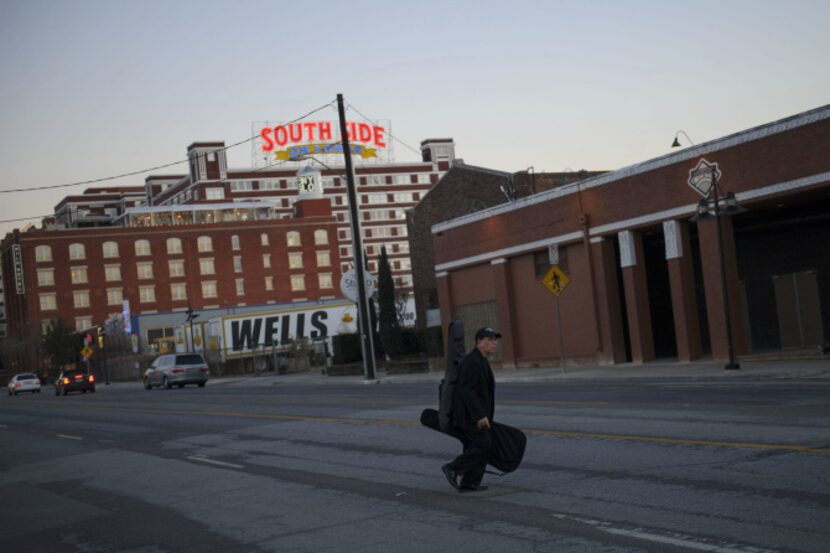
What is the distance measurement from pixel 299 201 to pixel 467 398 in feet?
400

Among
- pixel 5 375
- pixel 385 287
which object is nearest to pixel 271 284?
pixel 5 375

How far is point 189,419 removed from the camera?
2559cm

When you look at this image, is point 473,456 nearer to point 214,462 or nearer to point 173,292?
point 214,462

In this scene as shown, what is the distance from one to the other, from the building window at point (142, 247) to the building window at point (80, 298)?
7330mm

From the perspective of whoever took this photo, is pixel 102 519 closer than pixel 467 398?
No

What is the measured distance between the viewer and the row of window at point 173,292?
119 metres

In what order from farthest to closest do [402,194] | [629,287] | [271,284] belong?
[402,194], [271,284], [629,287]

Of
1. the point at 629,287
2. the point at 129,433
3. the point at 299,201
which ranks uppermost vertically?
the point at 299,201

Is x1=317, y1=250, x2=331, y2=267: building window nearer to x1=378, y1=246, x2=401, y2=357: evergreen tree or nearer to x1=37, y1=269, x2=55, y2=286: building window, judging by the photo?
x1=37, y1=269, x2=55, y2=286: building window

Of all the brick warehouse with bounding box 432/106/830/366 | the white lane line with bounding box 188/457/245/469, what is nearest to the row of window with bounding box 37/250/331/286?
the brick warehouse with bounding box 432/106/830/366

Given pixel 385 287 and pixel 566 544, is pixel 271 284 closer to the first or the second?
pixel 385 287

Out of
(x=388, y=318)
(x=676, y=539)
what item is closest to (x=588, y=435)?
(x=676, y=539)

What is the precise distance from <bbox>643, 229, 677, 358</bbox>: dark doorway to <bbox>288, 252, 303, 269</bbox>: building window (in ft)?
305

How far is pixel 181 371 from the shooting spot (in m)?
51.4
